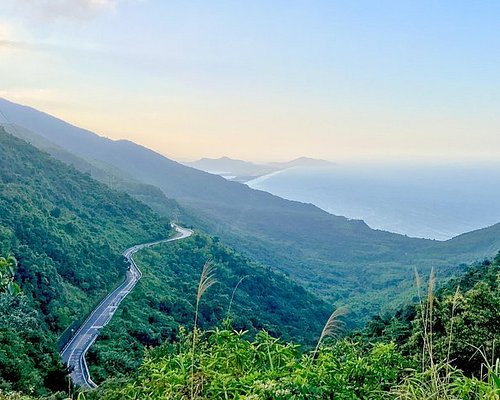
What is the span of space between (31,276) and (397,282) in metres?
36.2

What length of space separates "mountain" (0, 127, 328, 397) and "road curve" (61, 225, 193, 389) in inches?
16.1

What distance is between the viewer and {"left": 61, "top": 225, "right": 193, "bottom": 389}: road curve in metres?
14.2

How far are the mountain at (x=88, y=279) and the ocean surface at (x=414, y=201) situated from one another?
192 ft

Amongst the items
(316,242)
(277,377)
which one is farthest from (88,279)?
(316,242)

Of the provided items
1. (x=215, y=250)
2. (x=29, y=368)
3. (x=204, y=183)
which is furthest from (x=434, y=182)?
(x=29, y=368)

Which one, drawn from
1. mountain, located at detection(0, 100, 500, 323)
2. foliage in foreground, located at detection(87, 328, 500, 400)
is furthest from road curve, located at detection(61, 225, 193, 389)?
mountain, located at detection(0, 100, 500, 323)

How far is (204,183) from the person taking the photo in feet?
362

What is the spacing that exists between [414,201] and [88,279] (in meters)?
106

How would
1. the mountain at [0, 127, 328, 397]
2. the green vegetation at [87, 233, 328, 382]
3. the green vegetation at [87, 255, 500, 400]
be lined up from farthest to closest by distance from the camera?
the green vegetation at [87, 233, 328, 382]
the mountain at [0, 127, 328, 397]
the green vegetation at [87, 255, 500, 400]

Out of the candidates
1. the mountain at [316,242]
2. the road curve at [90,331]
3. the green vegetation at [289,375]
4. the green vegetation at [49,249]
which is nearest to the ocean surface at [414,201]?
the mountain at [316,242]

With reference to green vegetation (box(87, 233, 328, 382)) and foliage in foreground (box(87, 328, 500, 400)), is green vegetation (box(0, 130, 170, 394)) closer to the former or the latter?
foliage in foreground (box(87, 328, 500, 400))

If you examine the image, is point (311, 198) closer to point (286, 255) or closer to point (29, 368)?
point (286, 255)

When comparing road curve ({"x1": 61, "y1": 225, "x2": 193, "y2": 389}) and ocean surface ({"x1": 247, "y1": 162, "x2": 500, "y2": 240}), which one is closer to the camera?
road curve ({"x1": 61, "y1": 225, "x2": 193, "y2": 389})

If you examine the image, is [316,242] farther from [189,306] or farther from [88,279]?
[88,279]
